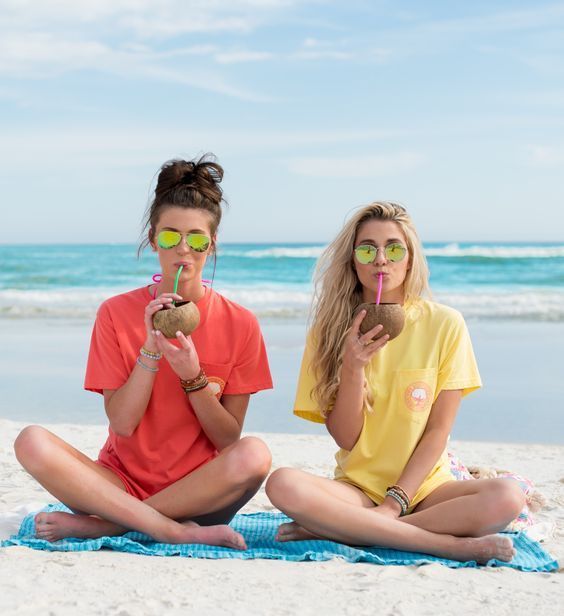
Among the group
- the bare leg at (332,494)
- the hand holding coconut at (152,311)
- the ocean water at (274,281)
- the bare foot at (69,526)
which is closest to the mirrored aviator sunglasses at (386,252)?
the hand holding coconut at (152,311)

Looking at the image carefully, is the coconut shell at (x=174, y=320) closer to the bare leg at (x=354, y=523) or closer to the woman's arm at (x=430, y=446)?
the bare leg at (x=354, y=523)

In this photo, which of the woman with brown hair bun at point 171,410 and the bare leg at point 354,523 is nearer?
the bare leg at point 354,523

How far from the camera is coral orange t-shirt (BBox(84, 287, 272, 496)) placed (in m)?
3.99

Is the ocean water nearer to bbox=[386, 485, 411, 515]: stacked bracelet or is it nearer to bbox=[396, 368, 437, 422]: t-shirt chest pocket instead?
bbox=[396, 368, 437, 422]: t-shirt chest pocket

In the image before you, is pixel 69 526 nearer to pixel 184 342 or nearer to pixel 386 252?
pixel 184 342

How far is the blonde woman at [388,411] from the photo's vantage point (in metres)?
3.69

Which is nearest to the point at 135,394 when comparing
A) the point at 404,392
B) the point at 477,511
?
the point at 404,392

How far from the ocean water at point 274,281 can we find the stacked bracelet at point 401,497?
11.4 m

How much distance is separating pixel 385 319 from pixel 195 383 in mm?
862

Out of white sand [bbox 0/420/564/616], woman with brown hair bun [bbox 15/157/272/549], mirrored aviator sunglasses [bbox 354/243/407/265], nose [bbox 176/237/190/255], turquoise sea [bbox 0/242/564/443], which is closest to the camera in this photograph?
white sand [bbox 0/420/564/616]

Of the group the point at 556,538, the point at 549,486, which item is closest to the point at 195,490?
the point at 556,538

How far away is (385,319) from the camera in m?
3.78

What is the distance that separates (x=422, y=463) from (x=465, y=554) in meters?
0.43

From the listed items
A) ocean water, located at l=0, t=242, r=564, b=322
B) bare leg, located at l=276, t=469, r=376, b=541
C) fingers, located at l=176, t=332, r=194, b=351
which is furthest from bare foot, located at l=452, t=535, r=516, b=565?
ocean water, located at l=0, t=242, r=564, b=322
